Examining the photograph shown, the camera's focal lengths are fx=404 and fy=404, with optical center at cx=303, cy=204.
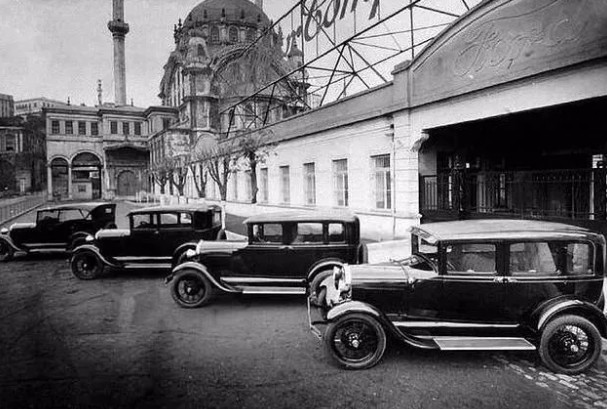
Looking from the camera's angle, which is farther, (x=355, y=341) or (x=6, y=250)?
(x=6, y=250)

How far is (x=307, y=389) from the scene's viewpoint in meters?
4.47

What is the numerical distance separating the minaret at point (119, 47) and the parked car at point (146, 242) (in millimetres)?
58714

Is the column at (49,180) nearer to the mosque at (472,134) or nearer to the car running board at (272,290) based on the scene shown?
the mosque at (472,134)

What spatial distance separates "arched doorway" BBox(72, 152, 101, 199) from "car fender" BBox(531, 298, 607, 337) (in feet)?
204

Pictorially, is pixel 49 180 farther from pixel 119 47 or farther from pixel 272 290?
pixel 272 290

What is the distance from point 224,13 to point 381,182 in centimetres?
4741

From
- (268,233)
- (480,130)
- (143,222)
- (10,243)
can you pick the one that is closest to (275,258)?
(268,233)

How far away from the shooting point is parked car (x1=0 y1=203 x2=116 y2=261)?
1266 cm

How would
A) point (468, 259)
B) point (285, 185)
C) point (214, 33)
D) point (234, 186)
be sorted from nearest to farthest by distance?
point (468, 259) → point (285, 185) → point (234, 186) → point (214, 33)

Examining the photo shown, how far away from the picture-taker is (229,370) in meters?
4.93

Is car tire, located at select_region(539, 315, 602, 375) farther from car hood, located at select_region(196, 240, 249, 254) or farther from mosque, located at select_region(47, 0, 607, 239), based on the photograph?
car hood, located at select_region(196, 240, 249, 254)

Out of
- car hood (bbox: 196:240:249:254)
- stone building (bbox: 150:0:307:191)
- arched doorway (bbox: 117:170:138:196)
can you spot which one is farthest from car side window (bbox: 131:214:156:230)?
arched doorway (bbox: 117:170:138:196)

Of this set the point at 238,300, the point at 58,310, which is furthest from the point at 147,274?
the point at 238,300

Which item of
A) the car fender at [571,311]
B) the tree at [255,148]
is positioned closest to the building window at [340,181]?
the tree at [255,148]
